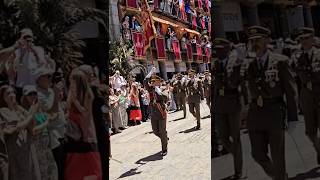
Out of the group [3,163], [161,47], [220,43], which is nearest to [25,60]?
[3,163]

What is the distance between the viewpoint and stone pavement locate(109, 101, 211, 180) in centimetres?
170

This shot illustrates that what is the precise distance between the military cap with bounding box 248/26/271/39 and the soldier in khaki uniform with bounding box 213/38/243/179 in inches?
3.4

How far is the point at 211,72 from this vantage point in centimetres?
158

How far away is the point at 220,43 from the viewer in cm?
154

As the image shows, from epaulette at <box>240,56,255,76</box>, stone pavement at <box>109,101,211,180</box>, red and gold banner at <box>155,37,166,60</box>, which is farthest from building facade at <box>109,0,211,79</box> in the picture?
stone pavement at <box>109,101,211,180</box>

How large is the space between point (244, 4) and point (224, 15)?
88 millimetres

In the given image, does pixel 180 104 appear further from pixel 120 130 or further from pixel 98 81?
pixel 98 81

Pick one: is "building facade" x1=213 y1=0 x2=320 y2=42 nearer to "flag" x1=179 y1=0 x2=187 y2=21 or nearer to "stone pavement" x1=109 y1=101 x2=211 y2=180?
"flag" x1=179 y1=0 x2=187 y2=21

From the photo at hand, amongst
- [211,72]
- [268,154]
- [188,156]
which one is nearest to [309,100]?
[268,154]

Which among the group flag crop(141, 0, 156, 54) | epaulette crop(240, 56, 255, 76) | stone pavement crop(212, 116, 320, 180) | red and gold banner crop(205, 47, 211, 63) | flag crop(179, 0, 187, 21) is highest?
flag crop(179, 0, 187, 21)

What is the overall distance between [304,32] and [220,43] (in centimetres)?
32

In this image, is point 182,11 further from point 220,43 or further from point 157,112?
point 157,112

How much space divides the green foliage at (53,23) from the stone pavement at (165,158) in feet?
1.36

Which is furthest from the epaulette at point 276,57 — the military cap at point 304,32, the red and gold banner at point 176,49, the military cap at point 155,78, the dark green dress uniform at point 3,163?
the dark green dress uniform at point 3,163
